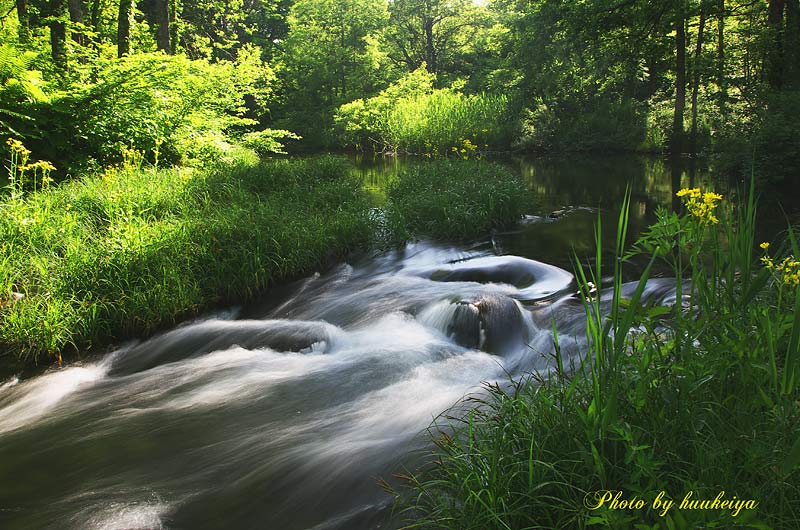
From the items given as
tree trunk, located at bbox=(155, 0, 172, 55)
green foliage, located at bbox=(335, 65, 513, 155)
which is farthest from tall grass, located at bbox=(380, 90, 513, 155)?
tree trunk, located at bbox=(155, 0, 172, 55)

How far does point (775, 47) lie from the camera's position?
497 inches

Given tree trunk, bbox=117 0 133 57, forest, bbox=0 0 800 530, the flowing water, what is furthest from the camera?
tree trunk, bbox=117 0 133 57

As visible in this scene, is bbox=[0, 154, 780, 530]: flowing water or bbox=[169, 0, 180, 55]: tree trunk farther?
bbox=[169, 0, 180, 55]: tree trunk

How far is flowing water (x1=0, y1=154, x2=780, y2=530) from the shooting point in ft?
9.98

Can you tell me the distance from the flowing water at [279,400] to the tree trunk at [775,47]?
365 inches

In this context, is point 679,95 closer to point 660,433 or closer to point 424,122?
point 424,122

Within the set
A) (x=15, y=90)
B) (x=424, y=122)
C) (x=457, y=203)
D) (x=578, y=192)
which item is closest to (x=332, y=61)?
(x=424, y=122)

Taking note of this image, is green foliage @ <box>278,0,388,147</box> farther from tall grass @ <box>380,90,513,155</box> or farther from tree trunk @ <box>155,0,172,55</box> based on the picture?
tree trunk @ <box>155,0,172,55</box>

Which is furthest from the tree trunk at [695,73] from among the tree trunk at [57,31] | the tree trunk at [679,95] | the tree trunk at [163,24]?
the tree trunk at [57,31]

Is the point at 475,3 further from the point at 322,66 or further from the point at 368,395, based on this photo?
the point at 368,395

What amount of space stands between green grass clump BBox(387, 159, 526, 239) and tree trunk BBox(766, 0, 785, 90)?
6671 millimetres

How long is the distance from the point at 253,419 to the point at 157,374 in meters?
1.24

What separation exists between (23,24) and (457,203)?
461 inches

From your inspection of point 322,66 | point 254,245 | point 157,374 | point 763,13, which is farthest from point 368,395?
point 322,66
